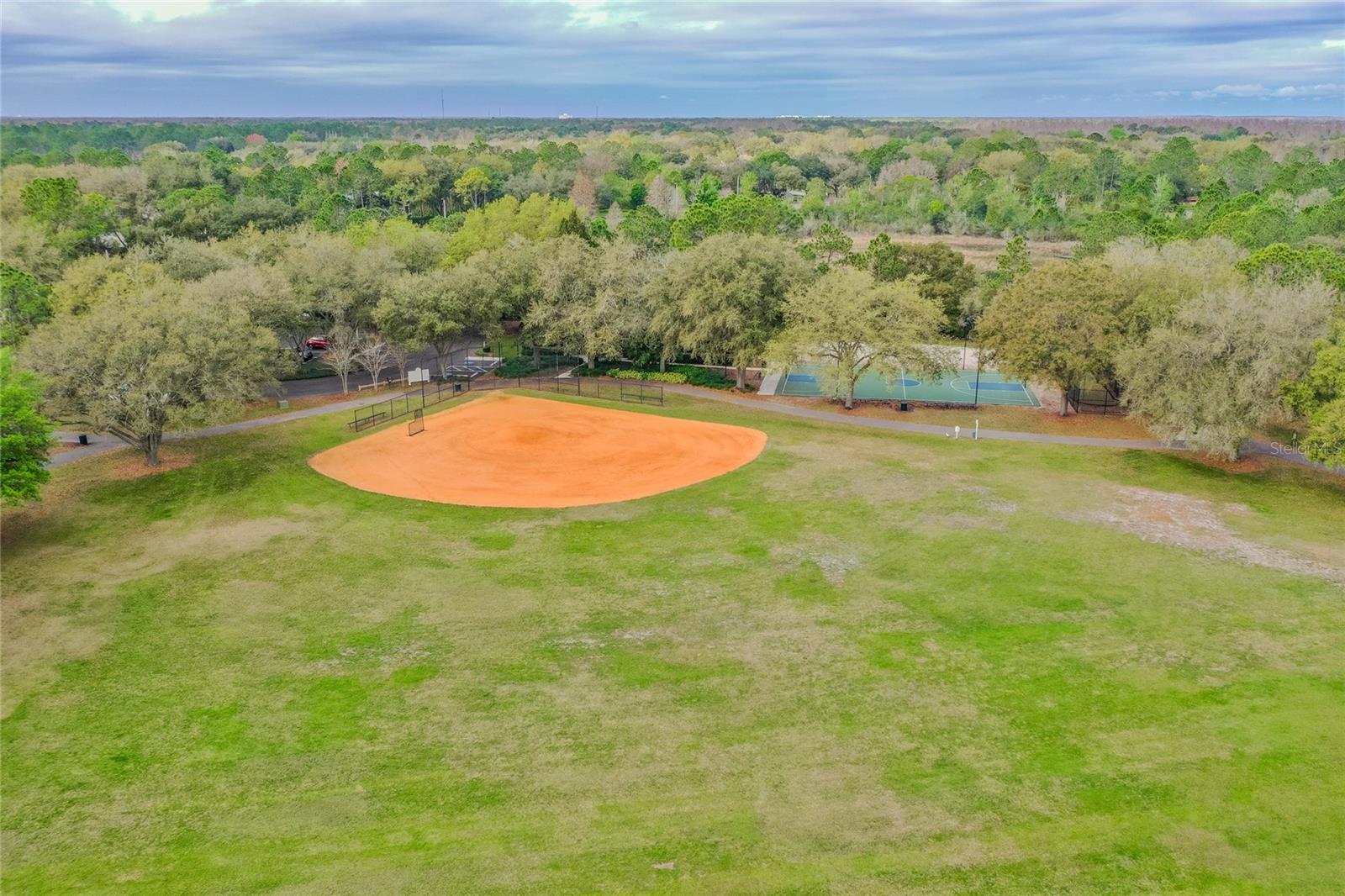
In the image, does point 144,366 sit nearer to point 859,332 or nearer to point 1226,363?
point 859,332

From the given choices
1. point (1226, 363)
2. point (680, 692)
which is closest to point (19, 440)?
point (680, 692)

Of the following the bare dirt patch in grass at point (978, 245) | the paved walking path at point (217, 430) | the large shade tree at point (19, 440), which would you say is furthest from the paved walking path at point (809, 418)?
the bare dirt patch in grass at point (978, 245)

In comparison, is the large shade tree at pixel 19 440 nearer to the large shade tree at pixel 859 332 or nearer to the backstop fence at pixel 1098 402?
the large shade tree at pixel 859 332

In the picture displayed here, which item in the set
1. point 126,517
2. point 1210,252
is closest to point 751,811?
point 126,517

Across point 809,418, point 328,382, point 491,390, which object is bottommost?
point 809,418

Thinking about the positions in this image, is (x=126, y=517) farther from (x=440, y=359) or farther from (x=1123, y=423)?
(x=1123, y=423)

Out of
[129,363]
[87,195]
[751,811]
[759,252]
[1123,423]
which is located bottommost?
[751,811]
